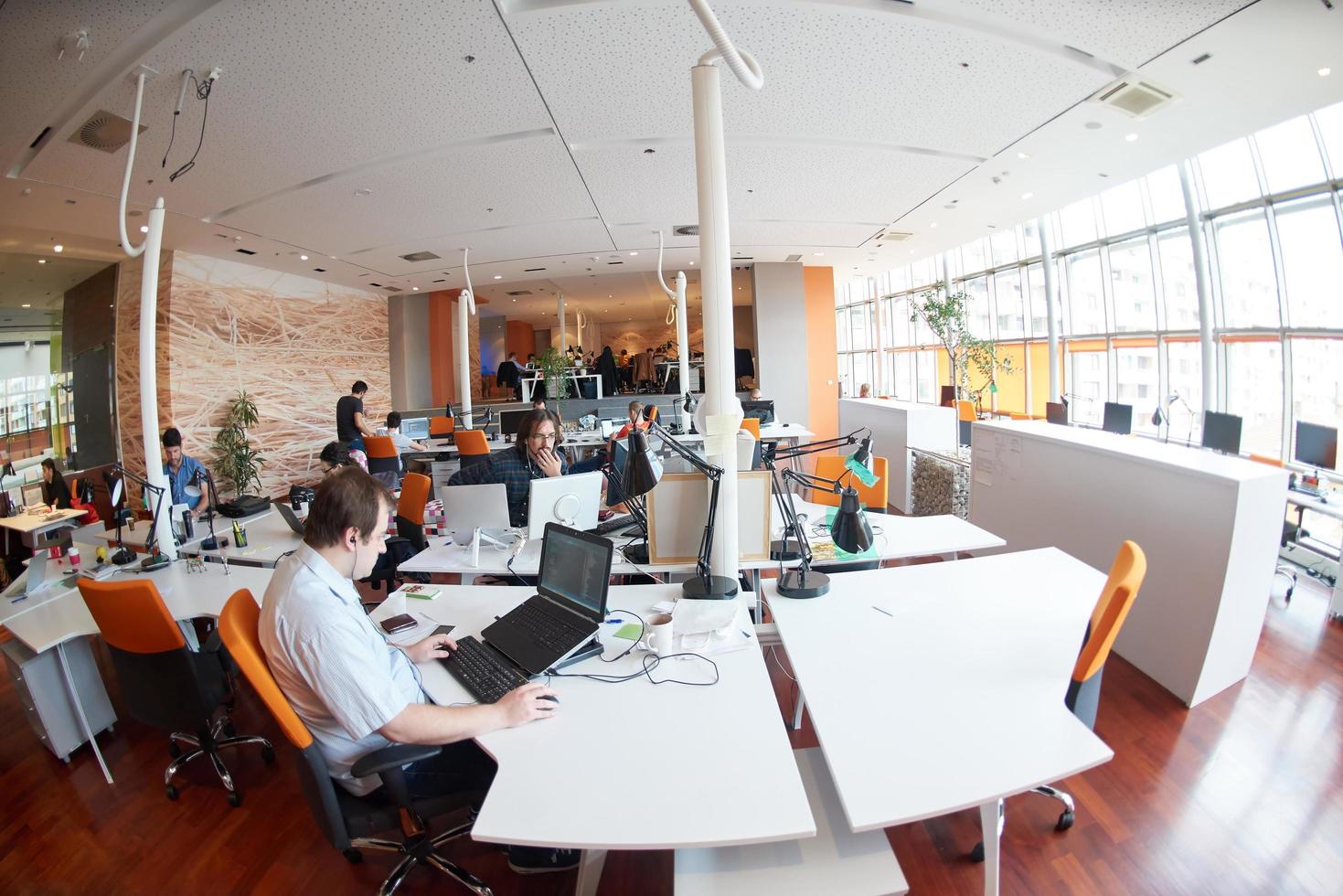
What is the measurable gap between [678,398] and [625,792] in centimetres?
748

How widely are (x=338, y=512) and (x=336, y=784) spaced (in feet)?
2.59

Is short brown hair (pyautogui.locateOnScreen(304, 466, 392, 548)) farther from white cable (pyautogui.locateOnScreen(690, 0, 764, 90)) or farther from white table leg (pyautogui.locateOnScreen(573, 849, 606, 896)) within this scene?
white cable (pyautogui.locateOnScreen(690, 0, 764, 90))

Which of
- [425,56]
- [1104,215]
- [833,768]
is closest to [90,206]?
[425,56]

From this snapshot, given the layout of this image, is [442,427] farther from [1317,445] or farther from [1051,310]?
[1051,310]

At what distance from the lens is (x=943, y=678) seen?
1.49 meters

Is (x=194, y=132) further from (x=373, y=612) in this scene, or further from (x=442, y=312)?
(x=442, y=312)

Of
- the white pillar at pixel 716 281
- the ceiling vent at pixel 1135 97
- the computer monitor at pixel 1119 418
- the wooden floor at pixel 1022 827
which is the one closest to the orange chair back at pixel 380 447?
the wooden floor at pixel 1022 827

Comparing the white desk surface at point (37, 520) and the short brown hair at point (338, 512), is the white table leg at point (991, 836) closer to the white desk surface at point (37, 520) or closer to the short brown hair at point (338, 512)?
the short brown hair at point (338, 512)

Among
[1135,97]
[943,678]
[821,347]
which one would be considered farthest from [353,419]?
[1135,97]

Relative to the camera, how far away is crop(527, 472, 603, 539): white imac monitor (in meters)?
2.57

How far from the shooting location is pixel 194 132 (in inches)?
141

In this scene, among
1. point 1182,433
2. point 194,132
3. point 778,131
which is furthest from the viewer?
point 1182,433

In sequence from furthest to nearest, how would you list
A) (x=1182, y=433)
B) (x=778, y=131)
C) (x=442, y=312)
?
(x=442, y=312) → (x=1182, y=433) → (x=778, y=131)

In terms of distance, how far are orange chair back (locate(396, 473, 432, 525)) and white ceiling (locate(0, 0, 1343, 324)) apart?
2.45m
